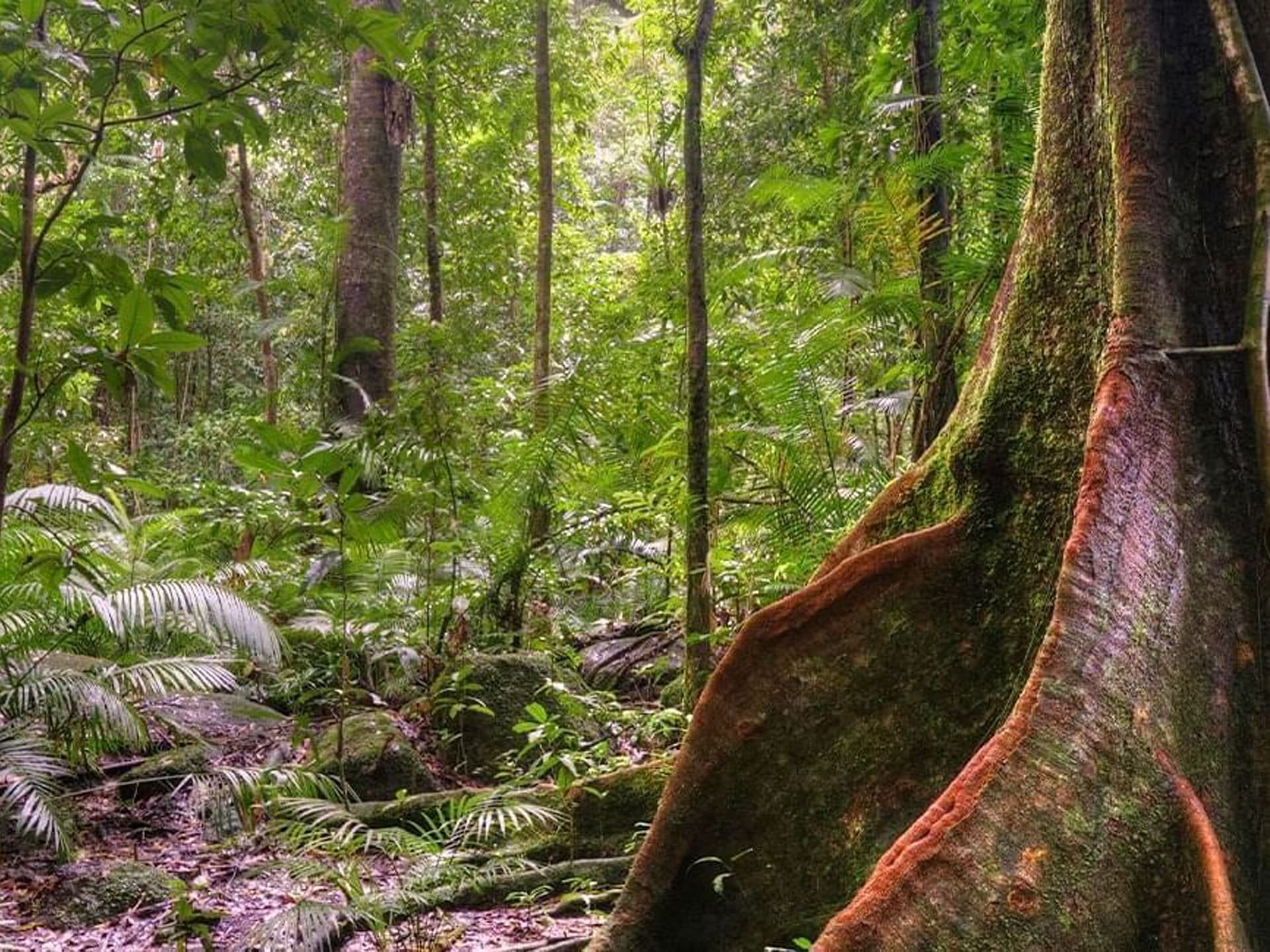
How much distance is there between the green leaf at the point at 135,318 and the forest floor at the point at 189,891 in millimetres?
2157

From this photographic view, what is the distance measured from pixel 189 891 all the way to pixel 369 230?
680 centimetres

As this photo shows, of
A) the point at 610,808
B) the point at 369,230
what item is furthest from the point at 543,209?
the point at 610,808

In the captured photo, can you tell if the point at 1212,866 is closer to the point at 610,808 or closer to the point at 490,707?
the point at 610,808

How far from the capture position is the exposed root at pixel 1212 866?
1.81 metres

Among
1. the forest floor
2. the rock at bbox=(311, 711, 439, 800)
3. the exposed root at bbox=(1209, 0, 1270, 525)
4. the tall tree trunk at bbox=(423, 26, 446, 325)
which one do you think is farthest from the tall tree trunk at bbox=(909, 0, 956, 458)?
the tall tree trunk at bbox=(423, 26, 446, 325)

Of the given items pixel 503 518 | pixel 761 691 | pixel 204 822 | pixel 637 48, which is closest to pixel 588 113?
pixel 637 48

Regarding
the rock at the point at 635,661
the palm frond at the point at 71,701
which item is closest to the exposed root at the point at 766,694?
the palm frond at the point at 71,701

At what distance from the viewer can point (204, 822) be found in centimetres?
501

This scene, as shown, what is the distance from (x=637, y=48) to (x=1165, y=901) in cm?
1421

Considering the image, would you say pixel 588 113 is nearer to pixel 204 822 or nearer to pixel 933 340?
pixel 933 340

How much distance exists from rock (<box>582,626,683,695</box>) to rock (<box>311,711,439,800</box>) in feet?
7.61

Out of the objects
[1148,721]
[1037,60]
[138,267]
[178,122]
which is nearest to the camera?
[1148,721]

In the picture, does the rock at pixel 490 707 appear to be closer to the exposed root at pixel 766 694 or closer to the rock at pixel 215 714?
the rock at pixel 215 714

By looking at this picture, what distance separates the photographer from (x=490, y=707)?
20.9 ft
